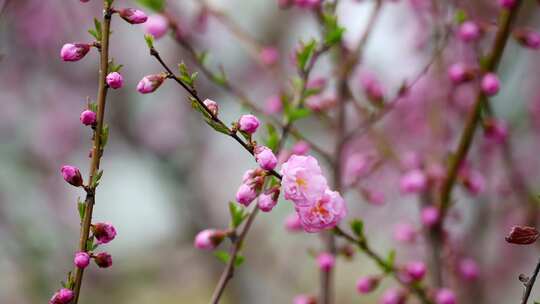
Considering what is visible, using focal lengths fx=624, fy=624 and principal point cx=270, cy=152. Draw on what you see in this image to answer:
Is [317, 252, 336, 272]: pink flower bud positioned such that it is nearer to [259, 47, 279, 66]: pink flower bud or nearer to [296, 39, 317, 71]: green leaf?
[296, 39, 317, 71]: green leaf

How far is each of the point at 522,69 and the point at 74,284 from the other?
283cm

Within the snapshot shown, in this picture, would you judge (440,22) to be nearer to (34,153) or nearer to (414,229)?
(414,229)

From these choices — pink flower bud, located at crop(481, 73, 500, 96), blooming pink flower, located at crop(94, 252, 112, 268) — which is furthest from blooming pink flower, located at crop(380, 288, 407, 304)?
blooming pink flower, located at crop(94, 252, 112, 268)

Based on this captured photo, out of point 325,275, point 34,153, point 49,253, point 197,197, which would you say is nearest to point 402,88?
point 325,275

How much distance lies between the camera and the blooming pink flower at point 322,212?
0.98 m

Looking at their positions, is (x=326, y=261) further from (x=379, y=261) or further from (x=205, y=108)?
(x=205, y=108)

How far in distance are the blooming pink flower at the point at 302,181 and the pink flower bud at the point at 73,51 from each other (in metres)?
0.38

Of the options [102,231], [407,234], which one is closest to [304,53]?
[102,231]

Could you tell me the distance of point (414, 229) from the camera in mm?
2104

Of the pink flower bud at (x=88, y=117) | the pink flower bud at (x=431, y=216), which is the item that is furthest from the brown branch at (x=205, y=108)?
the pink flower bud at (x=431, y=216)

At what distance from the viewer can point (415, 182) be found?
183 centimetres

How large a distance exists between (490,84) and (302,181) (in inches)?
30.5

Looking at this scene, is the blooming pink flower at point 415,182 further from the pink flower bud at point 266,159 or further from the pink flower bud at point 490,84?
the pink flower bud at point 266,159

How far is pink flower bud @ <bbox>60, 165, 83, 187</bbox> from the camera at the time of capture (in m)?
0.96
